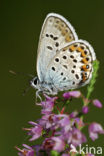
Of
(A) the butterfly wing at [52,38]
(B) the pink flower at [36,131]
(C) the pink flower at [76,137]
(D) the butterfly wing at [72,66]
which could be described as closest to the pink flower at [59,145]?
(C) the pink flower at [76,137]

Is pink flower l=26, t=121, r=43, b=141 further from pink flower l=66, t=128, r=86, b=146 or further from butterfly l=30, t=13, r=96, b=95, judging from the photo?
butterfly l=30, t=13, r=96, b=95

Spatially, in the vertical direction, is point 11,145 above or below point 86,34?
below

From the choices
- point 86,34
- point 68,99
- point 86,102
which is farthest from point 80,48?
point 86,34

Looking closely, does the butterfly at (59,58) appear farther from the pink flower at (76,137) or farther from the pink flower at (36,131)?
the pink flower at (76,137)

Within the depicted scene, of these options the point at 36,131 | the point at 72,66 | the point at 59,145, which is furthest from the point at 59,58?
the point at 59,145

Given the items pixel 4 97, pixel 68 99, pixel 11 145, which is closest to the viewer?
pixel 68 99

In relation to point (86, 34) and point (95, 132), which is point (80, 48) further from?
point (86, 34)

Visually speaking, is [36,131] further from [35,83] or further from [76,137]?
[35,83]
